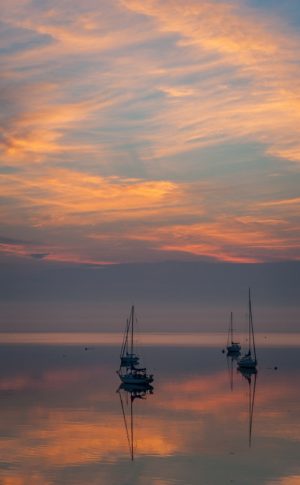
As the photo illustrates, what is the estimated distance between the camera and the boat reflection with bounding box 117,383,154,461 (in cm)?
5794

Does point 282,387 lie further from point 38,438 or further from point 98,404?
point 38,438

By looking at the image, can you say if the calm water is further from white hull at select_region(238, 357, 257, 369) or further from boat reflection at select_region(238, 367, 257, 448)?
white hull at select_region(238, 357, 257, 369)

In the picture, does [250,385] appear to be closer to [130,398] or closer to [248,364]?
[130,398]

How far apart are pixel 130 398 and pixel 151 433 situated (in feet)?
83.5

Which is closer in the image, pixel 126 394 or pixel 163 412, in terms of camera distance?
pixel 163 412

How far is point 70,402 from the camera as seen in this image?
7788 centimetres

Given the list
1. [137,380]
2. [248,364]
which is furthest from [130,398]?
[248,364]

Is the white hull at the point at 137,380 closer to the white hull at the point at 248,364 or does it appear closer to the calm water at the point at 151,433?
the calm water at the point at 151,433

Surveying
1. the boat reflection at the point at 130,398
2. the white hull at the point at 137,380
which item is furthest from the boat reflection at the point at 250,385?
the white hull at the point at 137,380

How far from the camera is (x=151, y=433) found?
5909 centimetres

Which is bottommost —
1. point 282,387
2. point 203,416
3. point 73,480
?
point 73,480

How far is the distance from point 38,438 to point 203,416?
18204 mm

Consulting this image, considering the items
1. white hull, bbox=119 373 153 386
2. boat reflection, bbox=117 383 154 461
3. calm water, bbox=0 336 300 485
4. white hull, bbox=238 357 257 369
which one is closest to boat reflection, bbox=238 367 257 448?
calm water, bbox=0 336 300 485

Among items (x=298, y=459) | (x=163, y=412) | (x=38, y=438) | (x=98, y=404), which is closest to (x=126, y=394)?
(x=98, y=404)
